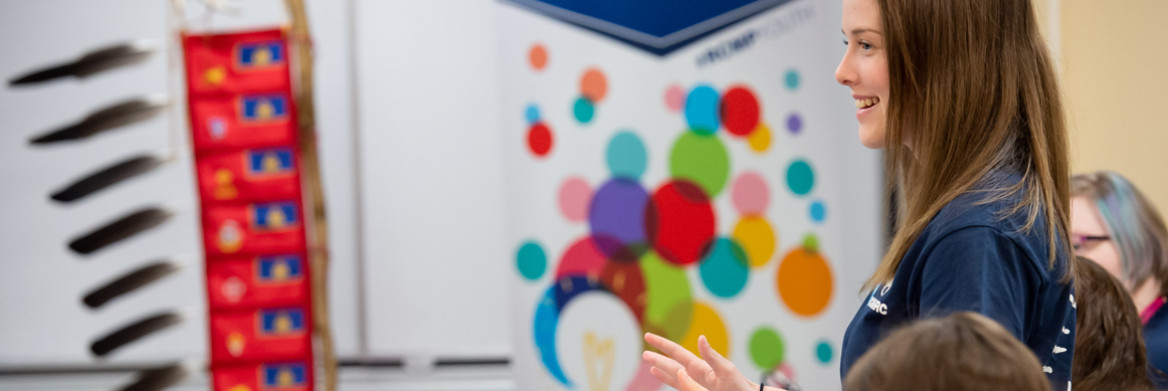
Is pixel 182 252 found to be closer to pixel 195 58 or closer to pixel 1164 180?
pixel 195 58

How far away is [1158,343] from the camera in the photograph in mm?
1840

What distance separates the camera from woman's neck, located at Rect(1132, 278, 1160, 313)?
1.92 metres

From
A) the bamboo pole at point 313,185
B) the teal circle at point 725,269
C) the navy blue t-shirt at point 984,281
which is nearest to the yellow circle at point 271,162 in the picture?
the bamboo pole at point 313,185

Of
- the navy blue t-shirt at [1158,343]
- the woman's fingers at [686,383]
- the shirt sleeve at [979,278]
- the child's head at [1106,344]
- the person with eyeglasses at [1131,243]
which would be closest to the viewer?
the shirt sleeve at [979,278]

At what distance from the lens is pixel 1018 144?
38.0 inches

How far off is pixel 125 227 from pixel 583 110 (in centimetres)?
123

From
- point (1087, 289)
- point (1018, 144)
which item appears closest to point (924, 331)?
point (1018, 144)

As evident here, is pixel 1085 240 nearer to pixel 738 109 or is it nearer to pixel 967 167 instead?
pixel 738 109

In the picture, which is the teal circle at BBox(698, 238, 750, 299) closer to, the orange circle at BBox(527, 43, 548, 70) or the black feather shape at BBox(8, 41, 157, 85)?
the orange circle at BBox(527, 43, 548, 70)

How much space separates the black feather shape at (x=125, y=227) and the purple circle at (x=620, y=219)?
1.12 metres

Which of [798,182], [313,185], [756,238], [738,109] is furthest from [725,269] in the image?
[313,185]

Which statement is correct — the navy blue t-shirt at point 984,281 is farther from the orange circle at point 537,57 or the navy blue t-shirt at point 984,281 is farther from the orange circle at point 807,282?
the orange circle at point 537,57

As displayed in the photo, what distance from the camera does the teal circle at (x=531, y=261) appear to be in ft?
7.22

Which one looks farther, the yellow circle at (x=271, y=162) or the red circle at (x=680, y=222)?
the yellow circle at (x=271, y=162)
